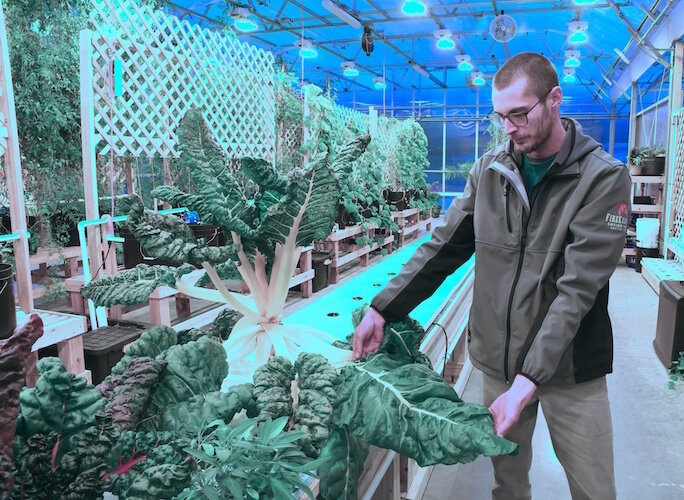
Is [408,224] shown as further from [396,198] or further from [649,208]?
[649,208]

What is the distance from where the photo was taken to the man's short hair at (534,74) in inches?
48.0

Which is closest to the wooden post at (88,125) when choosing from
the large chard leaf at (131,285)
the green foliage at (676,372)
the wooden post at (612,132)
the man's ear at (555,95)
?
the large chard leaf at (131,285)

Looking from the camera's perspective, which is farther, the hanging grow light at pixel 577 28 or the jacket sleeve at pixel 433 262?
the hanging grow light at pixel 577 28

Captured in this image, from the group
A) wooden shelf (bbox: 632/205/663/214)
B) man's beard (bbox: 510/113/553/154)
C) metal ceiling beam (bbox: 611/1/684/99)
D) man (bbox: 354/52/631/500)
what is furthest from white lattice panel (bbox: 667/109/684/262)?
man's beard (bbox: 510/113/553/154)

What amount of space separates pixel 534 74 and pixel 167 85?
3988 millimetres

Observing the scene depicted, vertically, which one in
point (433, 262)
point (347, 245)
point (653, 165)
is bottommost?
point (347, 245)

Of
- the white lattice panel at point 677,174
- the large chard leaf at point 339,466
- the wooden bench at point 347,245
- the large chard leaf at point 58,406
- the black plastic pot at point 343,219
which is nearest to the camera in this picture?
the large chard leaf at point 58,406

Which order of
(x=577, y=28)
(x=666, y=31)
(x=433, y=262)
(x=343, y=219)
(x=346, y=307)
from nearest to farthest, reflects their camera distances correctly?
(x=433, y=262), (x=346, y=307), (x=343, y=219), (x=666, y=31), (x=577, y=28)

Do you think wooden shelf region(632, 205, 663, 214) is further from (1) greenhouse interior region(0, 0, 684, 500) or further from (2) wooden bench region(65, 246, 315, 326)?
(2) wooden bench region(65, 246, 315, 326)

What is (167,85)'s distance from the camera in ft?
15.0

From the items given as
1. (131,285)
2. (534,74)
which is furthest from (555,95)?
(131,285)

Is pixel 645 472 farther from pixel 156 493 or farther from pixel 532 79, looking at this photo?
pixel 156 493

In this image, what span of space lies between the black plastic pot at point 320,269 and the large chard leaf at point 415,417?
409 centimetres

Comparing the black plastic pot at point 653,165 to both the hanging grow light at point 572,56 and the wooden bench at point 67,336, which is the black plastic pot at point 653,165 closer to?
the hanging grow light at point 572,56
